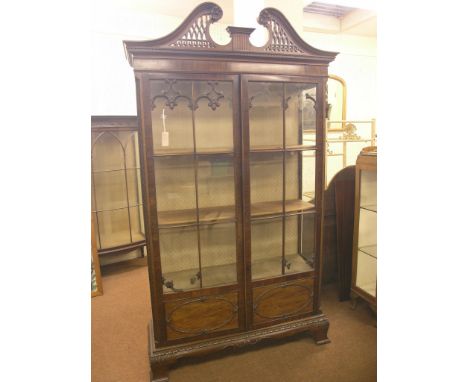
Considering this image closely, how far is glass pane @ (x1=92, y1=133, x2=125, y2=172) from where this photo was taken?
2.86 metres

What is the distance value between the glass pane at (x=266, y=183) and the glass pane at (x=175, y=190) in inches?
13.4

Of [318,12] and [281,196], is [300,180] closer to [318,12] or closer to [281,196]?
[281,196]

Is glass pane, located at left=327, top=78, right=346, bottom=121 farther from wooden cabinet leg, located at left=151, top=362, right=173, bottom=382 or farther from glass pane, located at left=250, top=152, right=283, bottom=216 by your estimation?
wooden cabinet leg, located at left=151, top=362, right=173, bottom=382

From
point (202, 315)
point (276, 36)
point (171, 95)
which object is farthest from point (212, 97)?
point (202, 315)

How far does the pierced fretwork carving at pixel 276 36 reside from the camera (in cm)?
161

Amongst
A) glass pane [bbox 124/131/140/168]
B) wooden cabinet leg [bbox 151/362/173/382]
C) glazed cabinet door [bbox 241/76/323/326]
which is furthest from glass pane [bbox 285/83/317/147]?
glass pane [bbox 124/131/140/168]

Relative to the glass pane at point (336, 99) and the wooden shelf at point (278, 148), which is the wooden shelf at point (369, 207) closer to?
the wooden shelf at point (278, 148)

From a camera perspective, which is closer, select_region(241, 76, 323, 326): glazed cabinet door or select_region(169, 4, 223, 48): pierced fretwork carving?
select_region(169, 4, 223, 48): pierced fretwork carving

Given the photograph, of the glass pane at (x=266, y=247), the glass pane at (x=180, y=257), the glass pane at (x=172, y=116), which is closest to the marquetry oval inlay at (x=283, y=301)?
the glass pane at (x=266, y=247)

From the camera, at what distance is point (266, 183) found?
1.86 metres
